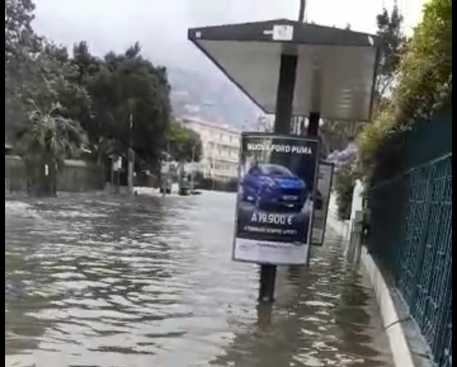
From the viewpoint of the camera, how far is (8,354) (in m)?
6.24

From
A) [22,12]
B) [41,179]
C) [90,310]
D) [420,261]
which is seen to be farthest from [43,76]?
[420,261]

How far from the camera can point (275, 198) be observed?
8359 millimetres

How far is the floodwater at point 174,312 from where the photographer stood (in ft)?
21.6

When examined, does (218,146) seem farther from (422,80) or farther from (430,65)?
(430,65)

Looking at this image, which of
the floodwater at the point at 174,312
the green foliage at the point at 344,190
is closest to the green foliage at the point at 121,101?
the green foliage at the point at 344,190

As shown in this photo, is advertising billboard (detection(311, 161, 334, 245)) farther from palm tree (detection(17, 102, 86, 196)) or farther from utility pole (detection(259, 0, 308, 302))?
palm tree (detection(17, 102, 86, 196))

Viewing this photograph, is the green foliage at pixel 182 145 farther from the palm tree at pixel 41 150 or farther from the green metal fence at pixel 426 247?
the green metal fence at pixel 426 247

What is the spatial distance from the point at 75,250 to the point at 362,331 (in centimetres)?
746

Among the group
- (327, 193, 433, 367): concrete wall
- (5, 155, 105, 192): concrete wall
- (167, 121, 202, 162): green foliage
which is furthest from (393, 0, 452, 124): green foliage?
(167, 121, 202, 162): green foliage

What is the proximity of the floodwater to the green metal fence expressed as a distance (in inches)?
28.6

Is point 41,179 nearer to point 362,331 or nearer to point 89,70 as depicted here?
point 89,70

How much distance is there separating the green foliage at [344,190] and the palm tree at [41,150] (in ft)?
69.5

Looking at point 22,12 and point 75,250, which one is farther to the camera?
point 22,12

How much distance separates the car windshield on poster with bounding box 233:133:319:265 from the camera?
8.33 meters
